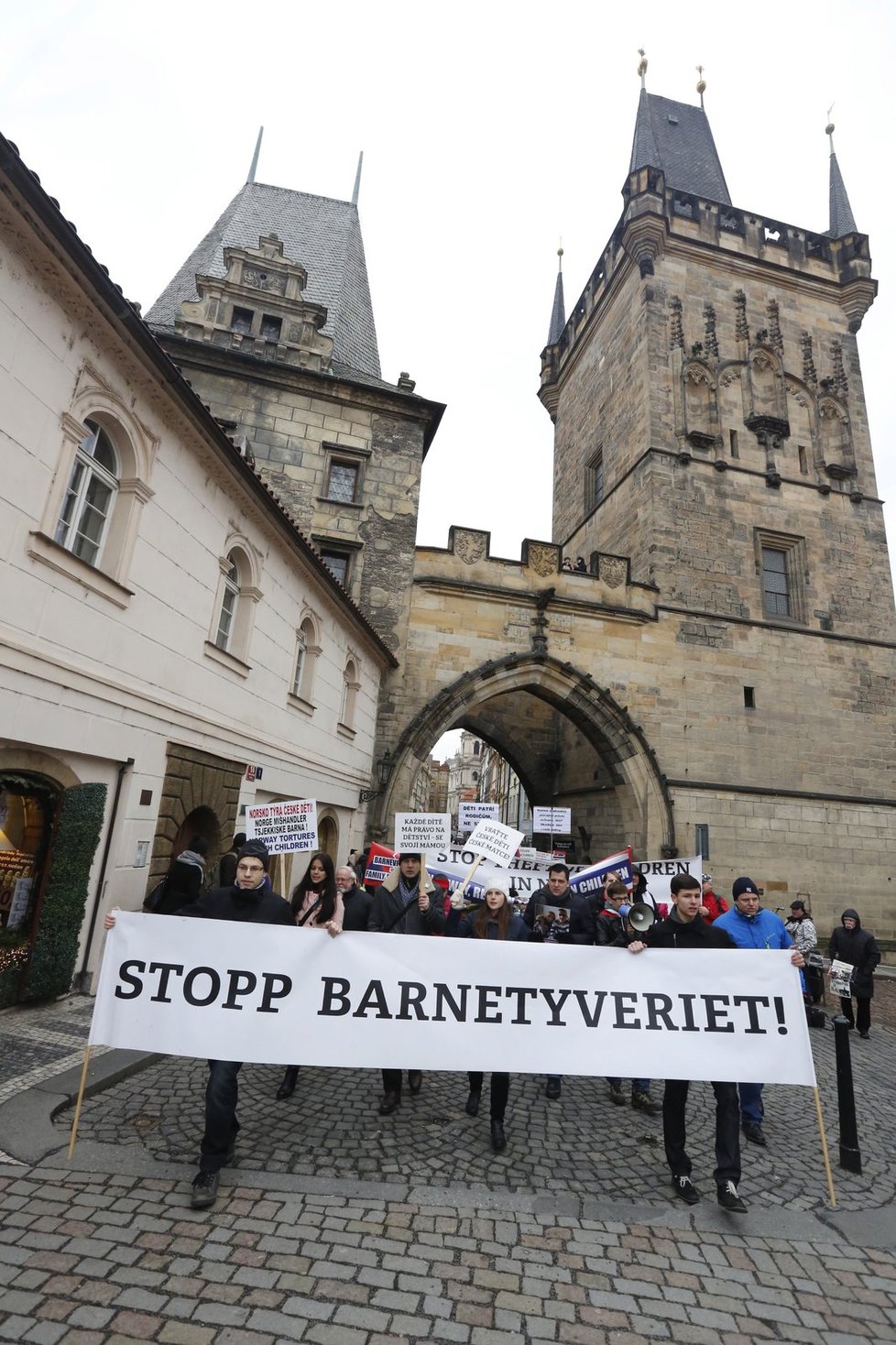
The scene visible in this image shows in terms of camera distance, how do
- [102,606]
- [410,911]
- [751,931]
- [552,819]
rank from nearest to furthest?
[751,931] < [410,911] < [102,606] < [552,819]

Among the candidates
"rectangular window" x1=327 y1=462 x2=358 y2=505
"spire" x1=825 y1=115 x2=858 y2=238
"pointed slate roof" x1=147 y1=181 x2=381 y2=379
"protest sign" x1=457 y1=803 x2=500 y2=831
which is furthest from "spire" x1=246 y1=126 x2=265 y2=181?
"protest sign" x1=457 y1=803 x2=500 y2=831

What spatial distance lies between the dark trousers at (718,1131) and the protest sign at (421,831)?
5184 mm

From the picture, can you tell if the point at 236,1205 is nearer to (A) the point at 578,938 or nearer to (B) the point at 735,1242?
(B) the point at 735,1242

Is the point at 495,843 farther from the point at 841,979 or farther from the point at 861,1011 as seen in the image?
the point at 861,1011

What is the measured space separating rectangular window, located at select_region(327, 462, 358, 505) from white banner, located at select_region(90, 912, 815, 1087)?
13.4 meters

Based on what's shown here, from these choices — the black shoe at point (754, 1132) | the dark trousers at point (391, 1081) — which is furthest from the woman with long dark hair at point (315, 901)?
the black shoe at point (754, 1132)

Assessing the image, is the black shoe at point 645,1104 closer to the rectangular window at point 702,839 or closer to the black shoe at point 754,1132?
the black shoe at point 754,1132

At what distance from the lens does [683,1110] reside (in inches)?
142

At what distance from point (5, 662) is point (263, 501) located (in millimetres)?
4211

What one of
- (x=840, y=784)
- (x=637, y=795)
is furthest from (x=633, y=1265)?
(x=840, y=784)

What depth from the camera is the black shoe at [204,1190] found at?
306cm

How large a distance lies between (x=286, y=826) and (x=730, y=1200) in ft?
16.4

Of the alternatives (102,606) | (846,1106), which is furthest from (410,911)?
(102,606)

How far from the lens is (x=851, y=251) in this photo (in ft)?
70.2
